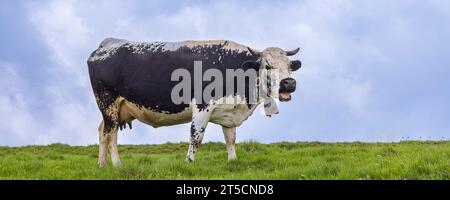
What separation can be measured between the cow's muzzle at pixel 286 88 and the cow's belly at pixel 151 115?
1969mm

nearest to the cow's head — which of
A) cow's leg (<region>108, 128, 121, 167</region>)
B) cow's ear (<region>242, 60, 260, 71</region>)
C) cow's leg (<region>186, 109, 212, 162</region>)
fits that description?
cow's ear (<region>242, 60, 260, 71</region>)

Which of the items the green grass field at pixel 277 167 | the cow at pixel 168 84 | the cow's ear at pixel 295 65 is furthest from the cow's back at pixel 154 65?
the green grass field at pixel 277 167

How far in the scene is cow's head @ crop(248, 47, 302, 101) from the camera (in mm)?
11703

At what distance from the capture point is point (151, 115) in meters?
12.7

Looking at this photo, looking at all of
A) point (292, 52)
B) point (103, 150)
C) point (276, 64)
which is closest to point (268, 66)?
point (276, 64)

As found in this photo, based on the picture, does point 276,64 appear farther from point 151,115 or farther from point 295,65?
point 151,115

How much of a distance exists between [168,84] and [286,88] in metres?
2.54

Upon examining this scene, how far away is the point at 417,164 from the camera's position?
31.7ft

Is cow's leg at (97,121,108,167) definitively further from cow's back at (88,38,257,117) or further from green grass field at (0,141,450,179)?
cow's back at (88,38,257,117)
